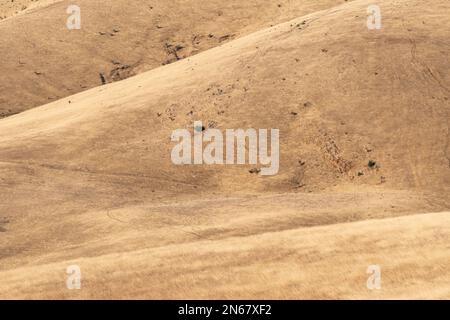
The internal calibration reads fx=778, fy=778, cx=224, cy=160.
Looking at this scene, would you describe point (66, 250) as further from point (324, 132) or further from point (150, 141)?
point (324, 132)

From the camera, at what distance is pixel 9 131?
38.2m

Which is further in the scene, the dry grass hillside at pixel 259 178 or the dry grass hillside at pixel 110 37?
the dry grass hillside at pixel 110 37

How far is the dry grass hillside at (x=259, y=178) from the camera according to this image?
64.2ft

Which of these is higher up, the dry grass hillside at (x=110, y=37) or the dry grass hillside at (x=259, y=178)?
the dry grass hillside at (x=110, y=37)

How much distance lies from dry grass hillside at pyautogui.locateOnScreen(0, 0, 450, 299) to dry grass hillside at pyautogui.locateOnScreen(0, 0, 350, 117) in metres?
9.35

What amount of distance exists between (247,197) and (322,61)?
1125 centimetres

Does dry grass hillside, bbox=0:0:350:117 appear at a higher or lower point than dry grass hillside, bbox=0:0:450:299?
higher

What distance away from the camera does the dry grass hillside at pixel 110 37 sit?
54469 millimetres

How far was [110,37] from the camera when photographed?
5894 centimetres

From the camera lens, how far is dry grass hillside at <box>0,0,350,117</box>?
179 feet

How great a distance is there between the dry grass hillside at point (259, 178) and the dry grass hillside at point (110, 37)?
9.35m

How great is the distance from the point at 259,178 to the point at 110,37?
1204 inches
